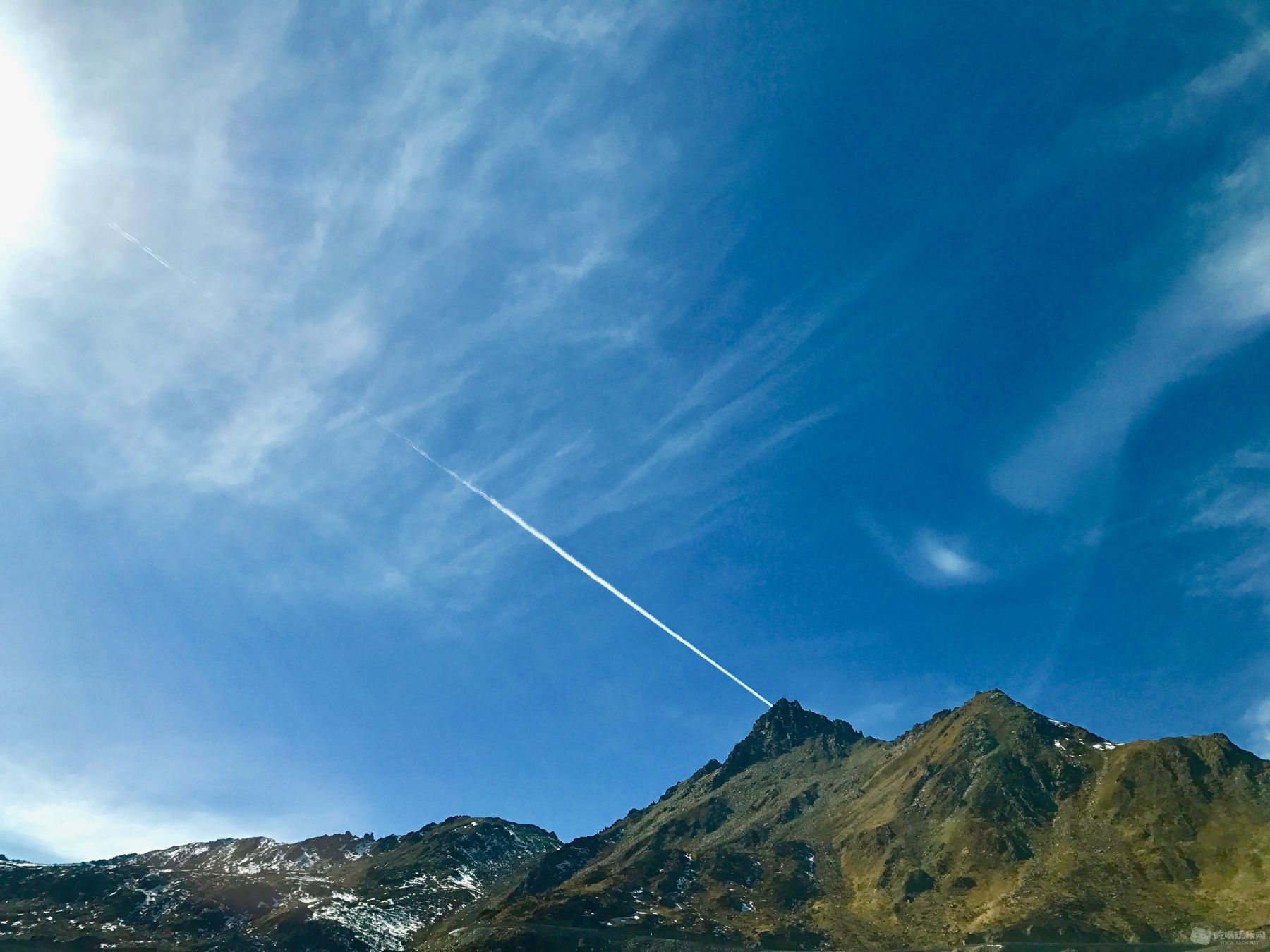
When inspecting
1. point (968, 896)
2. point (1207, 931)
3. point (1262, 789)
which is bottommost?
point (1207, 931)

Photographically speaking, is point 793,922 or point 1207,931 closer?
point 1207,931

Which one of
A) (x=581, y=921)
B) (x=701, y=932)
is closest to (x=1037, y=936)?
(x=701, y=932)

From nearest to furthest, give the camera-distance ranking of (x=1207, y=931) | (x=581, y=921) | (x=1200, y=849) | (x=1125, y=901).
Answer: (x=1207, y=931) < (x=1125, y=901) < (x=1200, y=849) < (x=581, y=921)

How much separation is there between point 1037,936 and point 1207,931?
2949 centimetres

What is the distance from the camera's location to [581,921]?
627ft

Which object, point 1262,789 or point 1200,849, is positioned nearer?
point 1200,849

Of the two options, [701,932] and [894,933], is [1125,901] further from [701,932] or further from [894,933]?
[701,932]

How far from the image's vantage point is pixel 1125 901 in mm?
166375

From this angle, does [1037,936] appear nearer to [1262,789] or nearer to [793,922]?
[793,922]

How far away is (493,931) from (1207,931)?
144 meters

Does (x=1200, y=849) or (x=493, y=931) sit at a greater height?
(x=1200, y=849)

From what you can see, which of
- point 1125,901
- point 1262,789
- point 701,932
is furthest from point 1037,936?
point 1262,789

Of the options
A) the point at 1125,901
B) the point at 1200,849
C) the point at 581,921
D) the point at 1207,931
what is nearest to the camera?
the point at 1207,931

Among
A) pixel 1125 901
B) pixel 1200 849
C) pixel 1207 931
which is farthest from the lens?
pixel 1200 849
